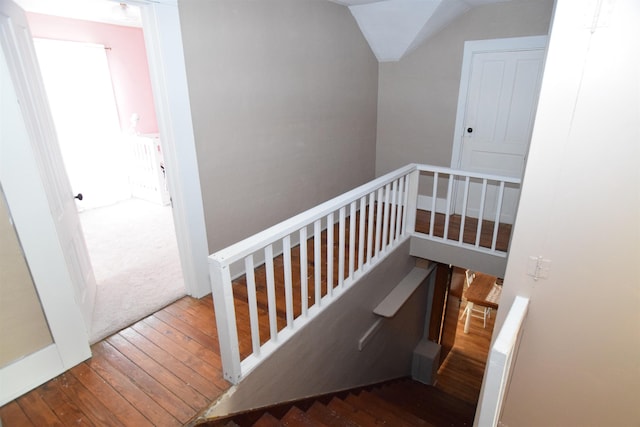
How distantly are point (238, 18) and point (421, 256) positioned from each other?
2.69m

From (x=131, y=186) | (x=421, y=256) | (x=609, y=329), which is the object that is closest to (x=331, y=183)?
(x=421, y=256)

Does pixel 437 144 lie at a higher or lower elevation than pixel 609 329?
higher

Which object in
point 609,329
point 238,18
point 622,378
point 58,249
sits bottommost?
point 622,378

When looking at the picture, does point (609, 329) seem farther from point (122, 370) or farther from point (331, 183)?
point (331, 183)

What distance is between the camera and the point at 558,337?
1745mm

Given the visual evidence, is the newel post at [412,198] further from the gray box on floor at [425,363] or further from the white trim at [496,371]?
A: the gray box on floor at [425,363]

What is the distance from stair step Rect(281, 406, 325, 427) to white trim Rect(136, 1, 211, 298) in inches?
41.1

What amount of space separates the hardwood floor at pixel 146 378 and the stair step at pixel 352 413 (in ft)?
2.37

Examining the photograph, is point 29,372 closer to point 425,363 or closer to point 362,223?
point 362,223

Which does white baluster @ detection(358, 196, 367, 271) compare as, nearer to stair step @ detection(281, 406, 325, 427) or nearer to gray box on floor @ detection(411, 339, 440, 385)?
stair step @ detection(281, 406, 325, 427)

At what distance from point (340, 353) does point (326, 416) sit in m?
0.61

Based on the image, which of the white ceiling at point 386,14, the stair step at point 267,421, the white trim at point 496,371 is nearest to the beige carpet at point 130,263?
the stair step at point 267,421

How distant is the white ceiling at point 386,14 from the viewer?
3.32 m

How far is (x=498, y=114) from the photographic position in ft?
12.4
